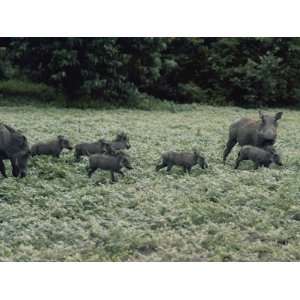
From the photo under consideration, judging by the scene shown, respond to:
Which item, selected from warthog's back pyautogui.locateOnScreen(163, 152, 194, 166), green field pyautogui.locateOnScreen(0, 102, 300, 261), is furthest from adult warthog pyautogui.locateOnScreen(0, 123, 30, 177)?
warthog's back pyautogui.locateOnScreen(163, 152, 194, 166)

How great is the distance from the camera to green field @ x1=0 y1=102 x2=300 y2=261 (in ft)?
24.5

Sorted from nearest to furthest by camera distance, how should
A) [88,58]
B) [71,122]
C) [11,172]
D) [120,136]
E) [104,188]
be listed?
[104,188] → [11,172] → [120,136] → [71,122] → [88,58]

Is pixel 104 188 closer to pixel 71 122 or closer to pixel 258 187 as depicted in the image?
pixel 258 187

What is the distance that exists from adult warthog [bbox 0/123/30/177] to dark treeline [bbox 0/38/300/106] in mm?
3657

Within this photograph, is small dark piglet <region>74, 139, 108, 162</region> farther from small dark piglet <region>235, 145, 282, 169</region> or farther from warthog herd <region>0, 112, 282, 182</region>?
small dark piglet <region>235, 145, 282, 169</region>

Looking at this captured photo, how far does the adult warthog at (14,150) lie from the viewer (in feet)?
31.9

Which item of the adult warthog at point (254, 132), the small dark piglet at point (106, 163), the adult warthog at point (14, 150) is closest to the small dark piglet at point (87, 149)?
the small dark piglet at point (106, 163)

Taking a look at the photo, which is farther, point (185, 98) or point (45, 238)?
point (185, 98)
